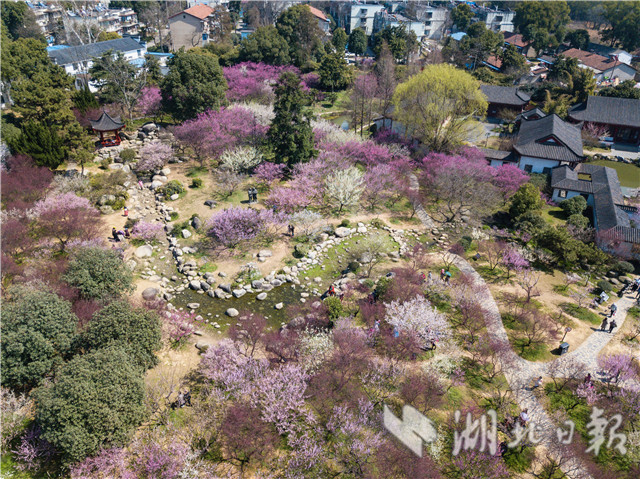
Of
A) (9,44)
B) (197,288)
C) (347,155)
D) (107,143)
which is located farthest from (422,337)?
(9,44)

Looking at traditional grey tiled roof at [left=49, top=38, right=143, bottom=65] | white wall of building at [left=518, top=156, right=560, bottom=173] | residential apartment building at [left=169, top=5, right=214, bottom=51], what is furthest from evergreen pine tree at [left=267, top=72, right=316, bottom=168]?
residential apartment building at [left=169, top=5, right=214, bottom=51]

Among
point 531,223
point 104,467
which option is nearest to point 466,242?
point 531,223

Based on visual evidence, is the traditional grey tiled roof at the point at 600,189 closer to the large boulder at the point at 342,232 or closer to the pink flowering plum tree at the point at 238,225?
the large boulder at the point at 342,232

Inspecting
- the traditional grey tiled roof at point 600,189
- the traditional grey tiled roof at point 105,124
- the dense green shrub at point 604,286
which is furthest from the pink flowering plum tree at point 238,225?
the traditional grey tiled roof at point 600,189

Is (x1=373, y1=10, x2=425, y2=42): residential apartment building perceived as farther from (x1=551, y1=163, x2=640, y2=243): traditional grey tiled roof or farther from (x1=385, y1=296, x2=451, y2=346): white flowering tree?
(x1=385, y1=296, x2=451, y2=346): white flowering tree

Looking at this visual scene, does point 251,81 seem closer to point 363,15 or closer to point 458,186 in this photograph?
point 458,186

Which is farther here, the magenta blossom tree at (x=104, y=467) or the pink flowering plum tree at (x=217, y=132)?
the pink flowering plum tree at (x=217, y=132)

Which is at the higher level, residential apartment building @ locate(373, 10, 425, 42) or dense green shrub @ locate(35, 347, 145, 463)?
residential apartment building @ locate(373, 10, 425, 42)
